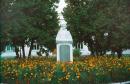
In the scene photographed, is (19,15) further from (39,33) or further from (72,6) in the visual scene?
(72,6)

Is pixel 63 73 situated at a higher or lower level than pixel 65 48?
lower

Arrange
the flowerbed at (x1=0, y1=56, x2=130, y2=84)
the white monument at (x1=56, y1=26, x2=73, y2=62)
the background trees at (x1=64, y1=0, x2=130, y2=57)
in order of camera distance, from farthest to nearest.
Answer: the background trees at (x1=64, y1=0, x2=130, y2=57) < the white monument at (x1=56, y1=26, x2=73, y2=62) < the flowerbed at (x1=0, y1=56, x2=130, y2=84)

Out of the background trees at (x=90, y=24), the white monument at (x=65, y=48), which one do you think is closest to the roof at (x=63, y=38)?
the white monument at (x=65, y=48)

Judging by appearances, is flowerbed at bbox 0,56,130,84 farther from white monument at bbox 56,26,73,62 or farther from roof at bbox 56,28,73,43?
roof at bbox 56,28,73,43

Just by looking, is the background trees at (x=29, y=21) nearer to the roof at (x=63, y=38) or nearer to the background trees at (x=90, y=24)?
the roof at (x=63, y=38)

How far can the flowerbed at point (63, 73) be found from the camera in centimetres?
1800

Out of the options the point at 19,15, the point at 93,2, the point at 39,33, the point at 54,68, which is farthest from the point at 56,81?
the point at 93,2

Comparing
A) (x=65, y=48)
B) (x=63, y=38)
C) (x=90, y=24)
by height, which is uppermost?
(x=90, y=24)

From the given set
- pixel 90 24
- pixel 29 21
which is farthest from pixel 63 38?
pixel 90 24

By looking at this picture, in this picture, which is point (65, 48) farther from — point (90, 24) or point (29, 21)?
point (90, 24)

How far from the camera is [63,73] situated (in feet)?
59.2

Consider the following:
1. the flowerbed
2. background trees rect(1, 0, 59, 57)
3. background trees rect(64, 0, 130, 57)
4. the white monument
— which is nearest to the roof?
the white monument

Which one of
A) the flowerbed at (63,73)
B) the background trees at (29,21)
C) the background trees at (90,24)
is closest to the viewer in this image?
the flowerbed at (63,73)

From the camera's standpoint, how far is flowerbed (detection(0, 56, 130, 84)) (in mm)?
18000
